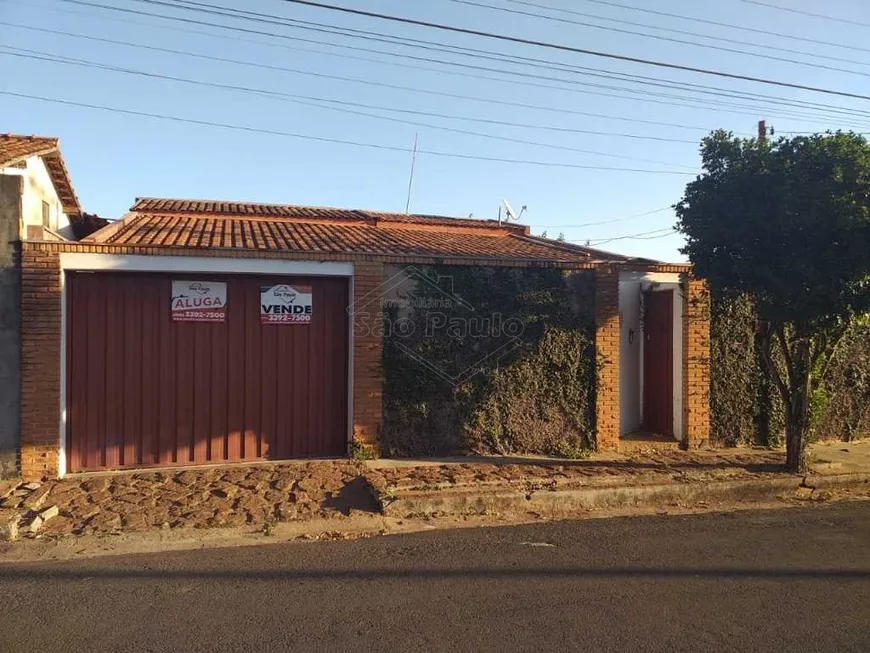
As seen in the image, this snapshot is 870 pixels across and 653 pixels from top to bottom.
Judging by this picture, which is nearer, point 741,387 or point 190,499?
point 190,499

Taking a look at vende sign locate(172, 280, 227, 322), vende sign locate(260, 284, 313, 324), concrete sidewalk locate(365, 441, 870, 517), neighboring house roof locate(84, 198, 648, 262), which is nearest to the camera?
concrete sidewalk locate(365, 441, 870, 517)

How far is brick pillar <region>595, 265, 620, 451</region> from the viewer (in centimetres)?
940

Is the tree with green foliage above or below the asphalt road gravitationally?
above

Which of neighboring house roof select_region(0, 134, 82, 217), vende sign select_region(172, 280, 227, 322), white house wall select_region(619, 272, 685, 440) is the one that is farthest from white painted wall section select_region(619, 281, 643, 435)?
neighboring house roof select_region(0, 134, 82, 217)

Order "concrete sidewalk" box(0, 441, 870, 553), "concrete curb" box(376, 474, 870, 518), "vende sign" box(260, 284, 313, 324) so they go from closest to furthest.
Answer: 1. "concrete sidewalk" box(0, 441, 870, 553)
2. "concrete curb" box(376, 474, 870, 518)
3. "vende sign" box(260, 284, 313, 324)

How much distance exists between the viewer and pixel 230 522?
6277mm

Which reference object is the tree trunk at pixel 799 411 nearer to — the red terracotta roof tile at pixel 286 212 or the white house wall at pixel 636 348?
the white house wall at pixel 636 348

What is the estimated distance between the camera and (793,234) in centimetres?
743

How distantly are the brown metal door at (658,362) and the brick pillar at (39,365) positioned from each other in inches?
326

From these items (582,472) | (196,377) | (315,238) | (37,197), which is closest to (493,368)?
(582,472)

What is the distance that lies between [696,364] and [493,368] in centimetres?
310

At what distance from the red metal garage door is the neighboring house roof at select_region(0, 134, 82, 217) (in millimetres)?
1674

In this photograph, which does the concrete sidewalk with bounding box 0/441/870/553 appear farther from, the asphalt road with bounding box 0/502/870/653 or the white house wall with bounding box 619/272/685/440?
the white house wall with bounding box 619/272/685/440

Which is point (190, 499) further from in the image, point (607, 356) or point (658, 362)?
point (658, 362)
